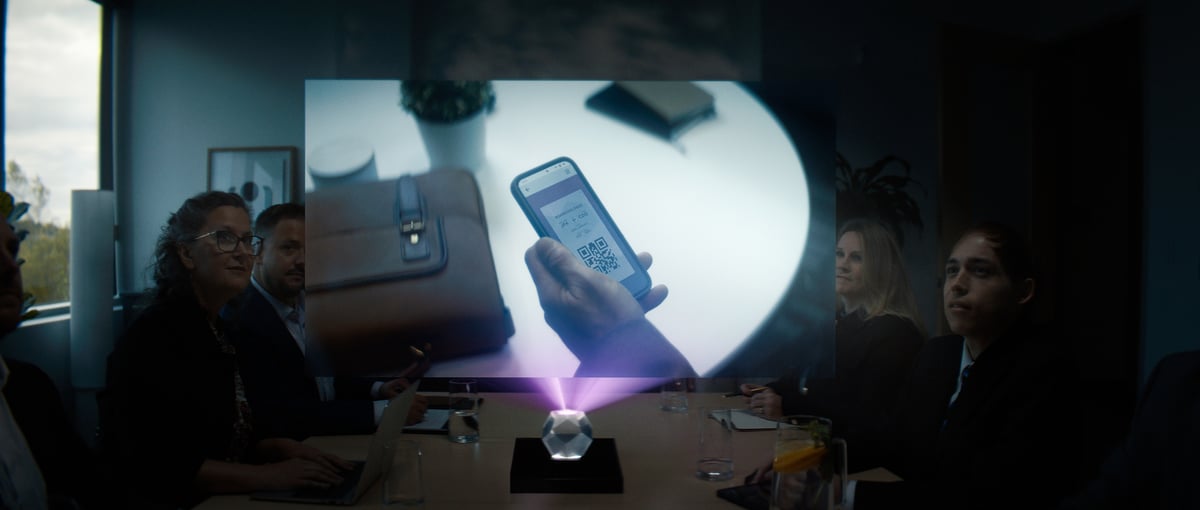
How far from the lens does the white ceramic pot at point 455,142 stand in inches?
73.0

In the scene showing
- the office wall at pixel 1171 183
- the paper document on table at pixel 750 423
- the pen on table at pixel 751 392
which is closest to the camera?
the paper document on table at pixel 750 423

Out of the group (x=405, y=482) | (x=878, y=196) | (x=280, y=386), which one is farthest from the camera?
(x=878, y=196)

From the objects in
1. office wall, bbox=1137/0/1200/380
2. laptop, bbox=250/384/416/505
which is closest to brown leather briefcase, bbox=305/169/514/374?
laptop, bbox=250/384/416/505

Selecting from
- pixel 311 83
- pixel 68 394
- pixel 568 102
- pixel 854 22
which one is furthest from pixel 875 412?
pixel 68 394

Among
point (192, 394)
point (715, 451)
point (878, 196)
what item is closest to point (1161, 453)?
point (715, 451)

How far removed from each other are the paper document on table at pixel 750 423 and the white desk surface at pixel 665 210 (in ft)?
0.58

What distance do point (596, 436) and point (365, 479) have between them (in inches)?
25.0

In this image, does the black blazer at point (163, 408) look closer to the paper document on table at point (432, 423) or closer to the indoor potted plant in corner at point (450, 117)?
the paper document on table at point (432, 423)

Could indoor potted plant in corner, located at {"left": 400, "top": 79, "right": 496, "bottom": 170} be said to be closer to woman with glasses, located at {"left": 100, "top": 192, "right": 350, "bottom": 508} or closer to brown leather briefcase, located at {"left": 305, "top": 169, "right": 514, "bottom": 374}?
brown leather briefcase, located at {"left": 305, "top": 169, "right": 514, "bottom": 374}

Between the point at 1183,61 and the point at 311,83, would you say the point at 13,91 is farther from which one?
the point at 1183,61

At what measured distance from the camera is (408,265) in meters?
1.84

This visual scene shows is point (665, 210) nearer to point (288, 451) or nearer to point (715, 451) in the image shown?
point (715, 451)

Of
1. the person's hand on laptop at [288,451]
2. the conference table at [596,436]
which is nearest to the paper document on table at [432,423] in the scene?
the conference table at [596,436]

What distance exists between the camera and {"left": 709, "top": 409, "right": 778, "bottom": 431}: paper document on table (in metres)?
1.93
